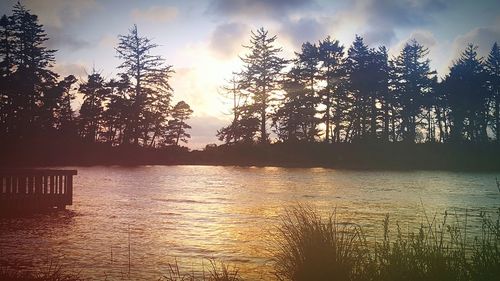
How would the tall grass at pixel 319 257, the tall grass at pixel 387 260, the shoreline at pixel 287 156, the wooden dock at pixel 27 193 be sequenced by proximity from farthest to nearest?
the shoreline at pixel 287 156
the wooden dock at pixel 27 193
the tall grass at pixel 319 257
the tall grass at pixel 387 260

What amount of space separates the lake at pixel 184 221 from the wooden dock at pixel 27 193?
0.93 m

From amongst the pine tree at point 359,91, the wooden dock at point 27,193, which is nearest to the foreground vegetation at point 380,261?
the wooden dock at point 27,193

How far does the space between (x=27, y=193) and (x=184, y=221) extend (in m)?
7.24

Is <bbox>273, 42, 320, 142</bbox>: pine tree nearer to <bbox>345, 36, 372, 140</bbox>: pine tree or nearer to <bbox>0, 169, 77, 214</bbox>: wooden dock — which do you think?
<bbox>345, 36, 372, 140</bbox>: pine tree

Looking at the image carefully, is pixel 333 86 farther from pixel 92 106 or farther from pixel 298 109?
pixel 92 106

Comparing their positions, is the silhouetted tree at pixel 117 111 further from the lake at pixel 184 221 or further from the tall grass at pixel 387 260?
the tall grass at pixel 387 260

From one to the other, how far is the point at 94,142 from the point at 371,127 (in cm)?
3986

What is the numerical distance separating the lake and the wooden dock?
93 cm

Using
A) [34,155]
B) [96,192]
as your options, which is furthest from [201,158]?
[96,192]

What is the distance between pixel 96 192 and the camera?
26.7 meters

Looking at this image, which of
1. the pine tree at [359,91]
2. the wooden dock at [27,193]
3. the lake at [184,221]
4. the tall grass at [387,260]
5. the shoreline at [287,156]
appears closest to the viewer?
the tall grass at [387,260]

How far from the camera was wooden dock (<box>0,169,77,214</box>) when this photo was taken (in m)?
18.0

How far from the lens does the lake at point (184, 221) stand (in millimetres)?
10094

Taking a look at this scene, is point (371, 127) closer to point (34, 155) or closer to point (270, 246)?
point (34, 155)
